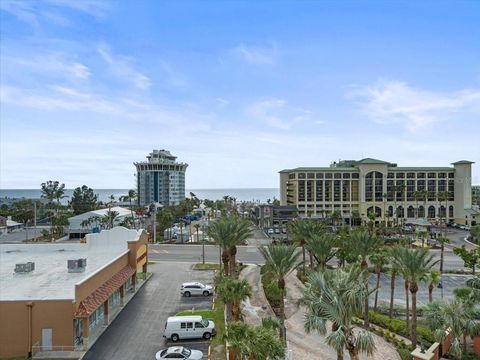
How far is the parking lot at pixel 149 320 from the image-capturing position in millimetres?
25062

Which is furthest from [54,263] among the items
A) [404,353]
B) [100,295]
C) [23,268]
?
[404,353]

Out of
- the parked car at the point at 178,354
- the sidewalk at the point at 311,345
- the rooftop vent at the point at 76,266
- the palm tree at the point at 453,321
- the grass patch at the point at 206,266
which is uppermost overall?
the rooftop vent at the point at 76,266

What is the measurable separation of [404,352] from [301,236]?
18.9m

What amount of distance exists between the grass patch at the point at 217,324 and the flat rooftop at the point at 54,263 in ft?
29.3

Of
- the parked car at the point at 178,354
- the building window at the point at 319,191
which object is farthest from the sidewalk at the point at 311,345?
the building window at the point at 319,191

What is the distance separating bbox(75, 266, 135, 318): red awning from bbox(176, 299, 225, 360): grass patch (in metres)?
5.92

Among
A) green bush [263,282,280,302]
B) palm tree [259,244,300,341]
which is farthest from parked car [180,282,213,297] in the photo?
palm tree [259,244,300,341]

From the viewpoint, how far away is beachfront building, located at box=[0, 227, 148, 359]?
24.0 metres

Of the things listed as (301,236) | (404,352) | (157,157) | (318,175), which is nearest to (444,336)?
(404,352)

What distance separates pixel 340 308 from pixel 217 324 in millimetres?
16278

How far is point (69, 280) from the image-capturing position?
28.9m

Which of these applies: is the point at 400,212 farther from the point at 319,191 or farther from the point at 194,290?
the point at 194,290

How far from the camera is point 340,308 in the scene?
52.7ft

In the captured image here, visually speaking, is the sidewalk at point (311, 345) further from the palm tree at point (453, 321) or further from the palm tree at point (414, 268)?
the palm tree at point (453, 321)
